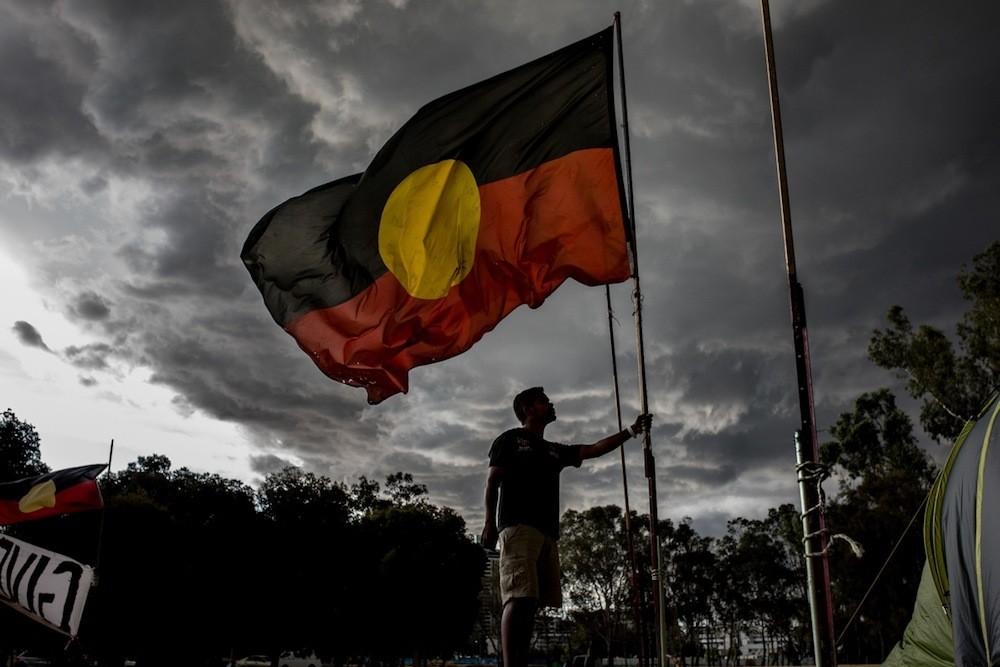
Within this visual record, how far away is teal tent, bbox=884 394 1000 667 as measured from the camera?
4789mm

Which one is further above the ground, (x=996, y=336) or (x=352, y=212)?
(x=996, y=336)

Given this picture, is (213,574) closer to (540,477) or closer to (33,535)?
(33,535)

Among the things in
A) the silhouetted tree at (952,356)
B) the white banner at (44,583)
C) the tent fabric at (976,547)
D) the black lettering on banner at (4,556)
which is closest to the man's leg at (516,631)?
the tent fabric at (976,547)

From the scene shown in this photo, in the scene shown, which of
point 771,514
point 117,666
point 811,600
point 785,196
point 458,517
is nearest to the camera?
point 811,600

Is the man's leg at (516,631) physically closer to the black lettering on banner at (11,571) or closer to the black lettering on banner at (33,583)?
the black lettering on banner at (33,583)

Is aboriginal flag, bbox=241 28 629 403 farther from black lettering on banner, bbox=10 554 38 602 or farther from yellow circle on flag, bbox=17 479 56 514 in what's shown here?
yellow circle on flag, bbox=17 479 56 514

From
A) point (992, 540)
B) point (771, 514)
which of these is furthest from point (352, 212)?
point (771, 514)

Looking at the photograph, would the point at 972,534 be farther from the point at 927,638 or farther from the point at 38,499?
the point at 38,499

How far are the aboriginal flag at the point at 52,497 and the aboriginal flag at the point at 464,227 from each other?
8952 mm

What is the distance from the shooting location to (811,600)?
2975mm

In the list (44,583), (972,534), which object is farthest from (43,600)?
(972,534)

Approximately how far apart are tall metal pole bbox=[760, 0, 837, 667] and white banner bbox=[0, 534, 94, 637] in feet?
38.5

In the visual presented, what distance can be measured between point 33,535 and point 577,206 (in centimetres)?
2631

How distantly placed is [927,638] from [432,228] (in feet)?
24.1
